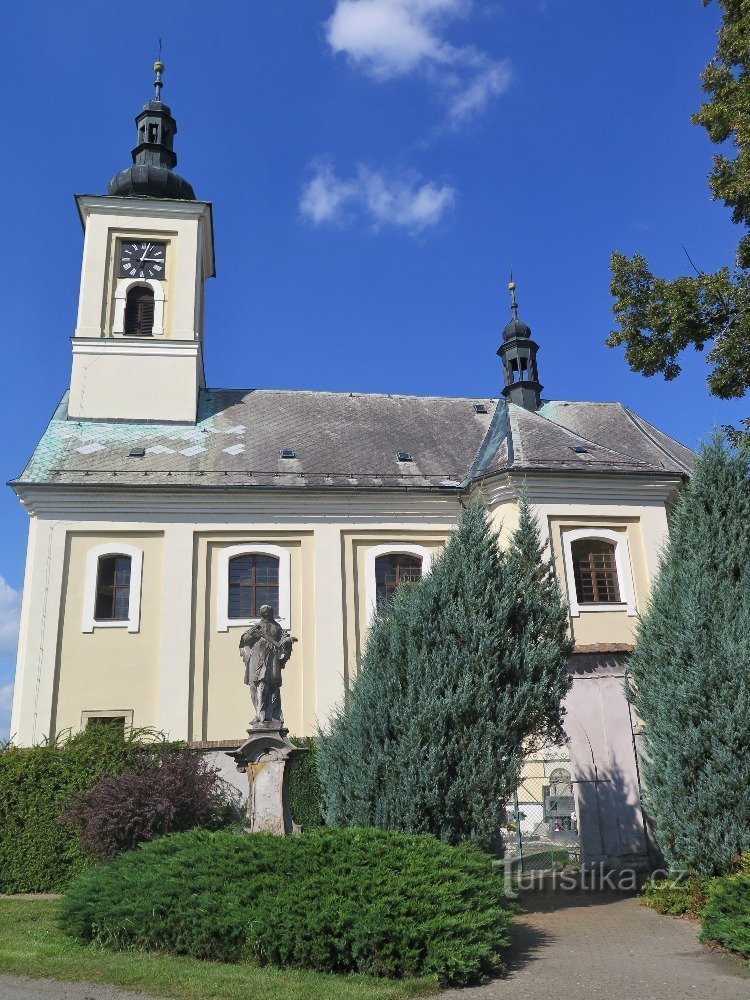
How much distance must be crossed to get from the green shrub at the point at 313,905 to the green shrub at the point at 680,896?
2.67 meters

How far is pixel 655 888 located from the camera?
10273 millimetres

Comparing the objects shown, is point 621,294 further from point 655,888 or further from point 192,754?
point 192,754

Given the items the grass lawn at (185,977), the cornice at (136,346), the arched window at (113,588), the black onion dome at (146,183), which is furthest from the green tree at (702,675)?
the black onion dome at (146,183)

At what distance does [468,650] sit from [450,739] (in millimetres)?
1186

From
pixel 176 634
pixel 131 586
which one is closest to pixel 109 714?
pixel 176 634

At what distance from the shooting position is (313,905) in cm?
747

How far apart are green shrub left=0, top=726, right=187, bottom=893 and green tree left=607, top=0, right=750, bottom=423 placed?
9.92 metres

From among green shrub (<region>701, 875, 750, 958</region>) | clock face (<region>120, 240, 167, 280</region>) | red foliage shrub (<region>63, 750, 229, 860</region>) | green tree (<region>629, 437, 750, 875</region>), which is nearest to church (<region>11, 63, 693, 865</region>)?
clock face (<region>120, 240, 167, 280</region>)

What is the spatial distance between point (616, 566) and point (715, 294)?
9010 mm

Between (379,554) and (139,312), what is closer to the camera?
(379,554)

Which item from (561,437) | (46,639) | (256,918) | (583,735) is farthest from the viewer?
(561,437)

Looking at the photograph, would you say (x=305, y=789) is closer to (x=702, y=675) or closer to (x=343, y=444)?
(x=702, y=675)

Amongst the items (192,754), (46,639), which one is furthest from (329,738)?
(46,639)

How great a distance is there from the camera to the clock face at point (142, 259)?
24.1 meters
